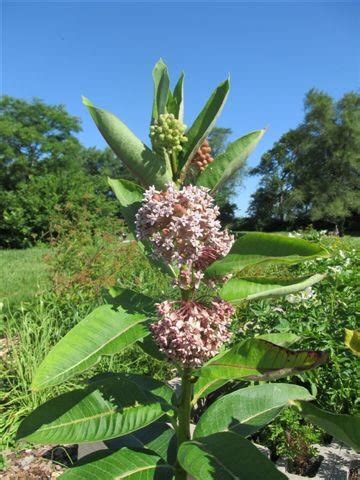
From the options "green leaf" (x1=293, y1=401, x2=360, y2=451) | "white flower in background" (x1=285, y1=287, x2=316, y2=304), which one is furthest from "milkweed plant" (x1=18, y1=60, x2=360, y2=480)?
"white flower in background" (x1=285, y1=287, x2=316, y2=304)

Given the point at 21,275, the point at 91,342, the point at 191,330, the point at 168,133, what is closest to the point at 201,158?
the point at 168,133

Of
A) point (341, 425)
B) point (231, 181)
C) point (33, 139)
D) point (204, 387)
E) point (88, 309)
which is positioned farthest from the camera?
point (33, 139)

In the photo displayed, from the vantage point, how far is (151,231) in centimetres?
133

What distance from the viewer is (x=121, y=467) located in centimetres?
149

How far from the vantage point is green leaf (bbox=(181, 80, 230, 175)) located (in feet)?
4.44

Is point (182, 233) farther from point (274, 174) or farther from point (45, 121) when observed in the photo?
point (274, 174)

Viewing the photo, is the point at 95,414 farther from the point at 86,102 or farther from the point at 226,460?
the point at 86,102

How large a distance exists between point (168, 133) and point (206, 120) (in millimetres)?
121

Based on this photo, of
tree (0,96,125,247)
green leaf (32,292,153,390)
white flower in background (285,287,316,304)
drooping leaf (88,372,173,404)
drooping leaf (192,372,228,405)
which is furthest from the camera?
tree (0,96,125,247)

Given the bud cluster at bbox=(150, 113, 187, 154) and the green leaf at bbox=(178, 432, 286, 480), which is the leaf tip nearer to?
the bud cluster at bbox=(150, 113, 187, 154)

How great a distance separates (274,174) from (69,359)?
148ft

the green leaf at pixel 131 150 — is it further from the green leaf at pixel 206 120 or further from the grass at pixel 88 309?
the grass at pixel 88 309

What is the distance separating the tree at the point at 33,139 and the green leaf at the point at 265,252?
25.4m

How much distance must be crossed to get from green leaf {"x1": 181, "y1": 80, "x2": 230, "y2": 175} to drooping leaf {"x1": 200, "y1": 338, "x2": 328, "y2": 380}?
→ 0.60m
